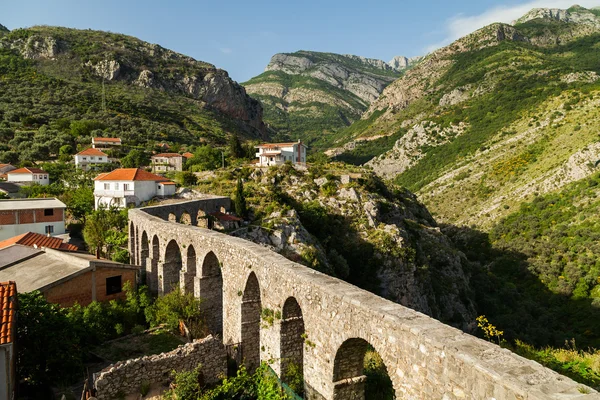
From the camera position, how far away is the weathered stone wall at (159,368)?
10.7m

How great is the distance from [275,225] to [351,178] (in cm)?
1726

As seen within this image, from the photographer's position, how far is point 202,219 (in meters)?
31.7

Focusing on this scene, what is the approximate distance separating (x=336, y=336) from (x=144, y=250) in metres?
18.0

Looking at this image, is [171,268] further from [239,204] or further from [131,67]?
[131,67]

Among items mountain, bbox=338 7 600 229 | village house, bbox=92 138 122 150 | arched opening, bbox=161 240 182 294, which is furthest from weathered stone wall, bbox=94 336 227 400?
village house, bbox=92 138 122 150

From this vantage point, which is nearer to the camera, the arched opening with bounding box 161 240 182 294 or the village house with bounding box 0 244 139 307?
the village house with bounding box 0 244 139 307

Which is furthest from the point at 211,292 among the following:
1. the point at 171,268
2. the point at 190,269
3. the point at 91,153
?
the point at 91,153

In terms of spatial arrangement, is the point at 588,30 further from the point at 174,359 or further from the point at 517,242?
the point at 174,359

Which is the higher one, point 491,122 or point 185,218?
point 491,122

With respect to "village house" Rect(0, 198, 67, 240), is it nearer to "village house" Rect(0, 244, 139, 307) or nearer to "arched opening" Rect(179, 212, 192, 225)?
"arched opening" Rect(179, 212, 192, 225)

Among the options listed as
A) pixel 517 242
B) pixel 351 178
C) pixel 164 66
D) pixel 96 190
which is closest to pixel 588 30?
pixel 517 242

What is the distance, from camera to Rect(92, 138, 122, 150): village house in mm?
58875

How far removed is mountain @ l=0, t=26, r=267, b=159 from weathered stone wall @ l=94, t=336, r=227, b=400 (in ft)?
200

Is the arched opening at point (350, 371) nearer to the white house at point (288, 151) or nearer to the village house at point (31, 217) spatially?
the village house at point (31, 217)
